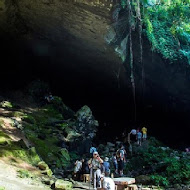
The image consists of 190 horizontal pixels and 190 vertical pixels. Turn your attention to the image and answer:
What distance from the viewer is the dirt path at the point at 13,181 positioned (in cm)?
550

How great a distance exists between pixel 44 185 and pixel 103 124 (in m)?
12.7

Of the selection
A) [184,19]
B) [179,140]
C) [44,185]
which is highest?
[184,19]

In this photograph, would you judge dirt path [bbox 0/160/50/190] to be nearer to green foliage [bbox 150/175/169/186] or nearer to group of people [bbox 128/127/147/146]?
green foliage [bbox 150/175/169/186]

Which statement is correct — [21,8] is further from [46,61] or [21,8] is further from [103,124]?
[103,124]

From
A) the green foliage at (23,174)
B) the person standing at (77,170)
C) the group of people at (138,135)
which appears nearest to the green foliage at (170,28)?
the group of people at (138,135)

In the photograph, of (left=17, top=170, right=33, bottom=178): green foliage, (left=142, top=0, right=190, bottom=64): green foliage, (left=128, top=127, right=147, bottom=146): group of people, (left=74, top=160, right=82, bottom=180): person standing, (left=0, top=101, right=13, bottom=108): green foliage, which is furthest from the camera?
(left=128, top=127, right=147, bottom=146): group of people

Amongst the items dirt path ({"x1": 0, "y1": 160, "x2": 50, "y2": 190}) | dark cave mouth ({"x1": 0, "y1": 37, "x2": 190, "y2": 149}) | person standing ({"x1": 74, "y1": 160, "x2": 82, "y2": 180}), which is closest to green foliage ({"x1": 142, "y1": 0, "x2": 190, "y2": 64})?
dark cave mouth ({"x1": 0, "y1": 37, "x2": 190, "y2": 149})

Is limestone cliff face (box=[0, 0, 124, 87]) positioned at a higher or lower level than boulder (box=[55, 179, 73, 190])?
higher

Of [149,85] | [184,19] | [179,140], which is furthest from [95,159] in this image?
[179,140]

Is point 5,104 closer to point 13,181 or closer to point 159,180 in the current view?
point 13,181

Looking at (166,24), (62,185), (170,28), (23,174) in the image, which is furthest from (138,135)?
(62,185)

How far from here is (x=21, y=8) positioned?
1202cm

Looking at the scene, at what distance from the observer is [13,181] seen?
594 cm

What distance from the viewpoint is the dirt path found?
5496mm
